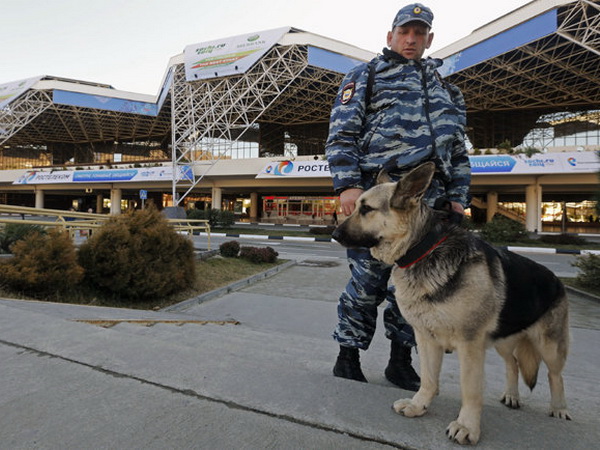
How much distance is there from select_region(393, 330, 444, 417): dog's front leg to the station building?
20952mm

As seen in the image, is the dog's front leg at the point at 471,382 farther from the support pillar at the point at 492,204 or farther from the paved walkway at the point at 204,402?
the support pillar at the point at 492,204

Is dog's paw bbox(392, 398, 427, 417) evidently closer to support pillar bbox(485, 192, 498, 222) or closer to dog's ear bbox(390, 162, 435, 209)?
dog's ear bbox(390, 162, 435, 209)

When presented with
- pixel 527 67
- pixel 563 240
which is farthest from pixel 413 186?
pixel 527 67

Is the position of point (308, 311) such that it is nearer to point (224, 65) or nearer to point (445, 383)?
point (445, 383)

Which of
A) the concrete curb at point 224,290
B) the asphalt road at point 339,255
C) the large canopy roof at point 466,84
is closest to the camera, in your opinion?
the concrete curb at point 224,290

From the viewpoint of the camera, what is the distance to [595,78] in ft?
84.5

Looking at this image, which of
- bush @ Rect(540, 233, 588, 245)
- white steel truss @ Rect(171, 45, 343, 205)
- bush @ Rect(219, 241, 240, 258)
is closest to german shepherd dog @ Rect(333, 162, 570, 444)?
bush @ Rect(219, 241, 240, 258)

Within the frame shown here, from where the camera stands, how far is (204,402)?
1.43 m

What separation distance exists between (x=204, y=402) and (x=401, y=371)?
4.49 feet

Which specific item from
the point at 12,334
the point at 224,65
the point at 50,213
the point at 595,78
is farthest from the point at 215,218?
the point at 595,78

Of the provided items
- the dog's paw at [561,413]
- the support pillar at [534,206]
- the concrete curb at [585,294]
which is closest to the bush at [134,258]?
the dog's paw at [561,413]

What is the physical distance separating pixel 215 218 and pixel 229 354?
913 inches

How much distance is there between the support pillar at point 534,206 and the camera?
80.2 ft

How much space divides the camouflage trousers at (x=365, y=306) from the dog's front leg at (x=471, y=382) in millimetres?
708
